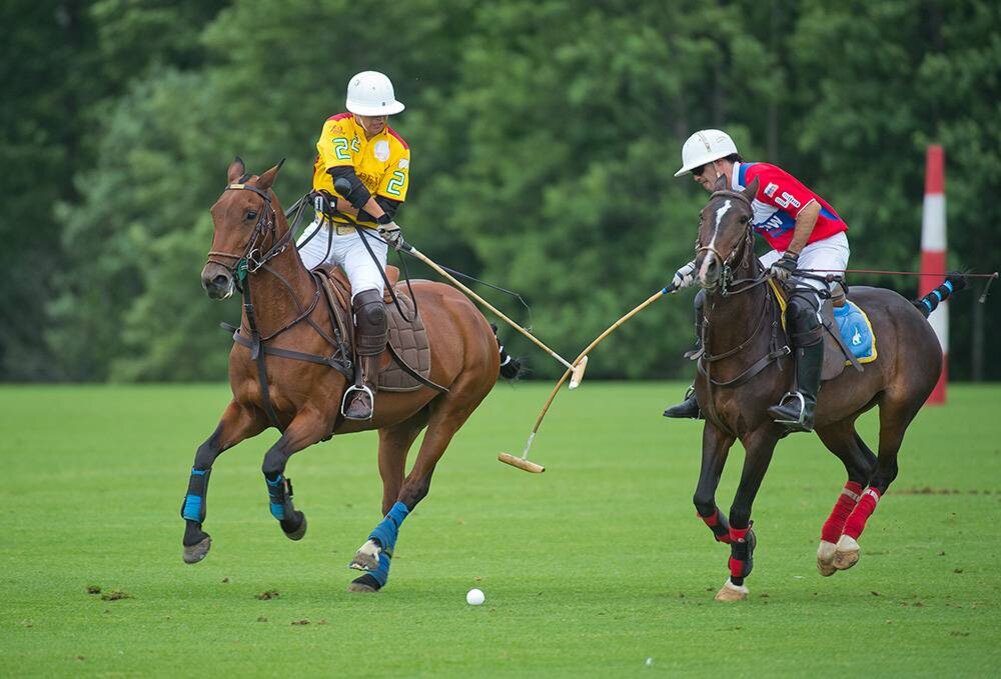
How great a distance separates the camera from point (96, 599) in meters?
9.29

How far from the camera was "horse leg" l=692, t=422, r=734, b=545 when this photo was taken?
9.49 metres

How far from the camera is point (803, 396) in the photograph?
9.63 meters

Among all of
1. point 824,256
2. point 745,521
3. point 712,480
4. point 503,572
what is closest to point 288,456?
point 503,572

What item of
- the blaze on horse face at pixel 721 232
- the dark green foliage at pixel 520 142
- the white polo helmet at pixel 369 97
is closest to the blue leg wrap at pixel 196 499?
the white polo helmet at pixel 369 97

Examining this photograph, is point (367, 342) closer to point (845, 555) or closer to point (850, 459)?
point (845, 555)

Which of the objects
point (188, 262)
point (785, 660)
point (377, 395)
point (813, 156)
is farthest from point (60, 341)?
point (785, 660)

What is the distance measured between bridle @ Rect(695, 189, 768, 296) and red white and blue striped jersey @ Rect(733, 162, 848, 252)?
0.48ft

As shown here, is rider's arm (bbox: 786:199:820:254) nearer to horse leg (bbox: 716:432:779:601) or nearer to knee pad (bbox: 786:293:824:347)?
knee pad (bbox: 786:293:824:347)

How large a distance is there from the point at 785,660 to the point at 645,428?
52.5 ft

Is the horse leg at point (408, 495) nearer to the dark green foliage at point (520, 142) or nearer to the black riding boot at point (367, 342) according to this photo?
the black riding boot at point (367, 342)

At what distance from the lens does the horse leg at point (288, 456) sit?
9.35 metres

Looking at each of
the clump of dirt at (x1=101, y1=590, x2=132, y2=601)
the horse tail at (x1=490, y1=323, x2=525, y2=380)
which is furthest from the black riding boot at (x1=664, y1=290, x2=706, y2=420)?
the clump of dirt at (x1=101, y1=590, x2=132, y2=601)

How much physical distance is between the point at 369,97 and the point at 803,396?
10.7ft

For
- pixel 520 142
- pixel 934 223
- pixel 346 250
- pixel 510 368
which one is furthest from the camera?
pixel 520 142
